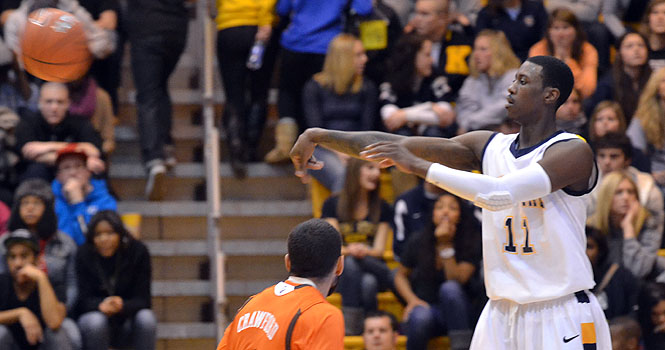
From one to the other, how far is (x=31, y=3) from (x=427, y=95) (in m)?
3.57

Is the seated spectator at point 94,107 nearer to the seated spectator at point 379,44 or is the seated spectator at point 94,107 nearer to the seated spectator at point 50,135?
the seated spectator at point 50,135

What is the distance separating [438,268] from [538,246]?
3.06 meters

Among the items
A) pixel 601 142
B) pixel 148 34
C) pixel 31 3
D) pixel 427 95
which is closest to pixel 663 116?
pixel 601 142

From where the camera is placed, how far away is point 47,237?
7.55 metres

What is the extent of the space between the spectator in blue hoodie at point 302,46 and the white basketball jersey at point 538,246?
14.7 ft

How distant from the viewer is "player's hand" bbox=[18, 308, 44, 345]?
7.04 m

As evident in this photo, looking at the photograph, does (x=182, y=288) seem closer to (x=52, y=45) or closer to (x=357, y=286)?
(x=357, y=286)

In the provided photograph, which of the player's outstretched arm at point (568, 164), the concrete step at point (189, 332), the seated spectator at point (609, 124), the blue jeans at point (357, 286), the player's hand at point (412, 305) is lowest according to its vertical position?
the concrete step at point (189, 332)

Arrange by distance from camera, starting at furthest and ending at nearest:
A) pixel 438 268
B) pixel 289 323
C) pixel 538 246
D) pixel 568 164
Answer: pixel 438 268
pixel 538 246
pixel 568 164
pixel 289 323

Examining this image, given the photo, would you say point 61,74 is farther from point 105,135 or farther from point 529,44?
point 529,44

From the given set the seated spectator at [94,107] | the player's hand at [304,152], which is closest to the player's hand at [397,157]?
the player's hand at [304,152]

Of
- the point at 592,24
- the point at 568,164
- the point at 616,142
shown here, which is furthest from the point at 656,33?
the point at 568,164

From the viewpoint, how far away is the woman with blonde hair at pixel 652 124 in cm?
827

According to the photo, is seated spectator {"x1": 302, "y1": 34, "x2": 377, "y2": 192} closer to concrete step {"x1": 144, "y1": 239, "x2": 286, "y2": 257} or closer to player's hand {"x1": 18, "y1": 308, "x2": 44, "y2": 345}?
concrete step {"x1": 144, "y1": 239, "x2": 286, "y2": 257}
